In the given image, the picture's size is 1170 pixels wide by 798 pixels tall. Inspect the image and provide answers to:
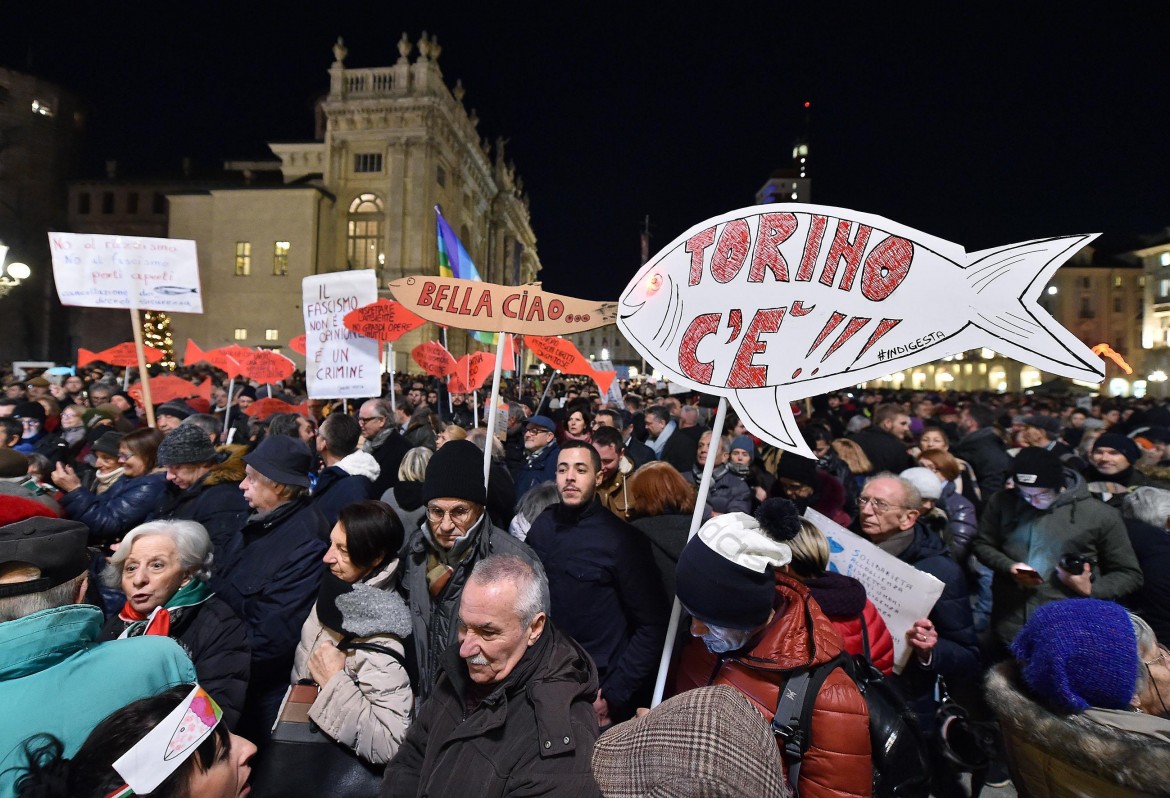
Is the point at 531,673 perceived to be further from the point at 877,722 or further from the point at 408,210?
the point at 408,210

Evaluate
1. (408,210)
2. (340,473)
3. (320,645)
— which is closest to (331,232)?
(408,210)

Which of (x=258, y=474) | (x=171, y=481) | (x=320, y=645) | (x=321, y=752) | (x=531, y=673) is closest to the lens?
(x=531, y=673)

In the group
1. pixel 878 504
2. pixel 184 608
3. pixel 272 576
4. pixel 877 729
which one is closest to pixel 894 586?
pixel 878 504

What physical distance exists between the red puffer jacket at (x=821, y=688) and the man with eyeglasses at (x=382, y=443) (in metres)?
3.36

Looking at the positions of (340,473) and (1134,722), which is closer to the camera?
(1134,722)

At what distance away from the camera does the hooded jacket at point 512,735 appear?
1739mm

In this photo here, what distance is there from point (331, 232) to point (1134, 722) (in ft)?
137

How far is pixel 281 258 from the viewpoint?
36.1 metres

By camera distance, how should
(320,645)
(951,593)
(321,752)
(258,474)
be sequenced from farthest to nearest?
(258,474) → (951,593) → (320,645) → (321,752)

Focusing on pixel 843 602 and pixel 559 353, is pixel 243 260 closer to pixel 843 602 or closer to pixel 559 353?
pixel 559 353

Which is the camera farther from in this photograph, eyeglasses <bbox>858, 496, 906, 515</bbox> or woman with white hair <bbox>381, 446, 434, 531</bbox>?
woman with white hair <bbox>381, 446, 434, 531</bbox>

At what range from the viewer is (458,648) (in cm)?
206

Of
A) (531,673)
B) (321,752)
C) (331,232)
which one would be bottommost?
(321,752)

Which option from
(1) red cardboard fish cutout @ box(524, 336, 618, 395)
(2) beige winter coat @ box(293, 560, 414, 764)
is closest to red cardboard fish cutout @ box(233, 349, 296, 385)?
(1) red cardboard fish cutout @ box(524, 336, 618, 395)
